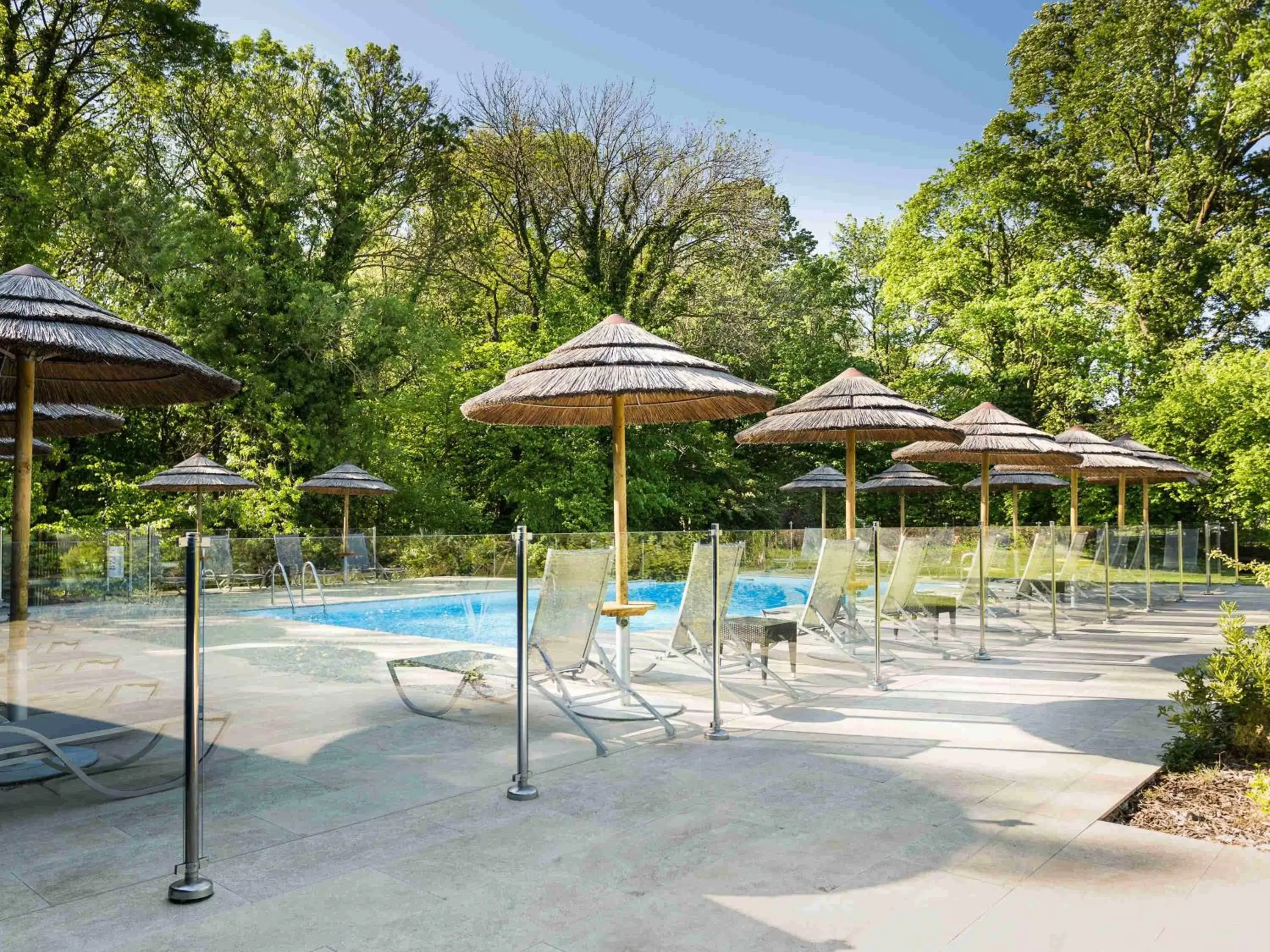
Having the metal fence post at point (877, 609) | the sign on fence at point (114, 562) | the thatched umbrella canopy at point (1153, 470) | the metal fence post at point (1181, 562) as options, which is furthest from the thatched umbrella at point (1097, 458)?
the sign on fence at point (114, 562)

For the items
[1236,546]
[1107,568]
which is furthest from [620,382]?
[1236,546]

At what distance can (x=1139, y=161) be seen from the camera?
22.3 meters

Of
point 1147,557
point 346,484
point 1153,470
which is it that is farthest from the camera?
point 346,484

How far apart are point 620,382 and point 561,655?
5.48 feet

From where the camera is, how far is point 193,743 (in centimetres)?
291

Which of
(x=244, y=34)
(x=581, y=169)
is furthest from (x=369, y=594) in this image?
(x=244, y=34)

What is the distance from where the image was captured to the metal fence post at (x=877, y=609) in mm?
6418

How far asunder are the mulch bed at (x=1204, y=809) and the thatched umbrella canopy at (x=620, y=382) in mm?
3070

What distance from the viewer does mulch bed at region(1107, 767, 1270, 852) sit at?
3.35 m

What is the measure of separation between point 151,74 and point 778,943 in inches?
797

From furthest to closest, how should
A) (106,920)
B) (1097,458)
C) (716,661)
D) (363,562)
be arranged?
(1097,458), (363,562), (716,661), (106,920)

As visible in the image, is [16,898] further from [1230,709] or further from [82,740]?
[1230,709]

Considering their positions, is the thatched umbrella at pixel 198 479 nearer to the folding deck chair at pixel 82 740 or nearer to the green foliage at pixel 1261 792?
the folding deck chair at pixel 82 740

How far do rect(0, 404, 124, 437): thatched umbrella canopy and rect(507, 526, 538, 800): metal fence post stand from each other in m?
5.63
